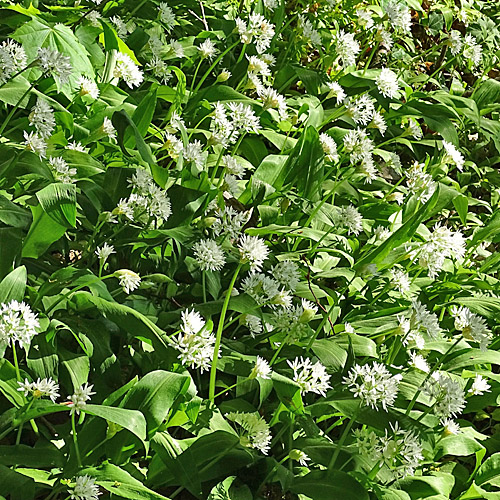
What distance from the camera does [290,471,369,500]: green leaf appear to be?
5.43 ft

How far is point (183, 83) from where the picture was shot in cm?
279

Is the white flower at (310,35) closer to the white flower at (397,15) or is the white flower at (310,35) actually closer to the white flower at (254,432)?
the white flower at (397,15)

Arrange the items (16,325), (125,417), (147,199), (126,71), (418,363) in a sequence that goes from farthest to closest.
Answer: (126,71)
(418,363)
(147,199)
(16,325)
(125,417)

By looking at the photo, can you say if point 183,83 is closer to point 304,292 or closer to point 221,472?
point 304,292

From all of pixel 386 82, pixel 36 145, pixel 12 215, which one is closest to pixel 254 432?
pixel 12 215

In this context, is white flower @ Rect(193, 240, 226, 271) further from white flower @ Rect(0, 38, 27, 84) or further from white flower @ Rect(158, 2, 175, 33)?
white flower @ Rect(158, 2, 175, 33)

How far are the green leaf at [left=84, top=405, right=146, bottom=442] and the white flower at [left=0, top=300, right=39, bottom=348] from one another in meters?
0.23

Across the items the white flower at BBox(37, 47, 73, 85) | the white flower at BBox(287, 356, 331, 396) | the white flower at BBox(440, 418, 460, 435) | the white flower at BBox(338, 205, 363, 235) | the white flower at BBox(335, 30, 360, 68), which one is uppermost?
the white flower at BBox(37, 47, 73, 85)

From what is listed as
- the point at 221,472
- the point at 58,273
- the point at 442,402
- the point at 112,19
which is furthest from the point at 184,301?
the point at 112,19

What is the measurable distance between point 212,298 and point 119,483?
801 mm

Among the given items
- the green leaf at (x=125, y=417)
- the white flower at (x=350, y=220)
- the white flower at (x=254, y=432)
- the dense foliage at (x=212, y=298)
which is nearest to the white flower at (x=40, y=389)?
the dense foliage at (x=212, y=298)

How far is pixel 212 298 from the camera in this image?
2178 mm

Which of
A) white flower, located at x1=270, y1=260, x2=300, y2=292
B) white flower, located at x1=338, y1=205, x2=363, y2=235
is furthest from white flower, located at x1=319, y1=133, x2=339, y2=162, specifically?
white flower, located at x1=270, y1=260, x2=300, y2=292

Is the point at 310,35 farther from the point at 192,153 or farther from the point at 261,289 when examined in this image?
the point at 261,289
